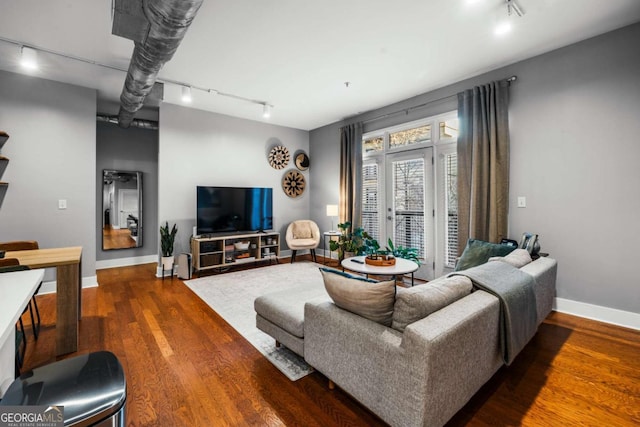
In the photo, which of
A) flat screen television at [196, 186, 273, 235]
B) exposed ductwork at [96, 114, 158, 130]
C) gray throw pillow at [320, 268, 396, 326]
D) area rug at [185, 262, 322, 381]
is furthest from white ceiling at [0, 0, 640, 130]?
area rug at [185, 262, 322, 381]

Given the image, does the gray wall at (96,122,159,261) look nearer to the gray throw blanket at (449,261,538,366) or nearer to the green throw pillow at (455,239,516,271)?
the green throw pillow at (455,239,516,271)

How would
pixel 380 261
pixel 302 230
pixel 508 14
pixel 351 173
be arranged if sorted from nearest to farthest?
1. pixel 508 14
2. pixel 380 261
3. pixel 351 173
4. pixel 302 230

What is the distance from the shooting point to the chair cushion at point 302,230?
19.6ft

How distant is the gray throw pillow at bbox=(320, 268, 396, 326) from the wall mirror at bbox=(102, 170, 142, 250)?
515 cm

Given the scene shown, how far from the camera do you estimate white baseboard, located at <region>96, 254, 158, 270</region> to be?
5160 mm

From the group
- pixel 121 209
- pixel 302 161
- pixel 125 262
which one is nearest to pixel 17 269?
pixel 121 209

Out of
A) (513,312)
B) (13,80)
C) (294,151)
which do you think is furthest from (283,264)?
(13,80)

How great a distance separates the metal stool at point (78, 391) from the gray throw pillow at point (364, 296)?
108cm

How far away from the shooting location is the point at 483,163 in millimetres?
3555

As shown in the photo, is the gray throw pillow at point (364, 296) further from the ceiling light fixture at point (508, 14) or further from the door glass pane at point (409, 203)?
the door glass pane at point (409, 203)

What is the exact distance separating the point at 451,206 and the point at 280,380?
3.28 m

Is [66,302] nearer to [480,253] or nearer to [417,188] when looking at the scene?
[480,253]

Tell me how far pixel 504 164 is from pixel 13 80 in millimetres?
6213

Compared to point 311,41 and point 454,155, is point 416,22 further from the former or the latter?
point 454,155
